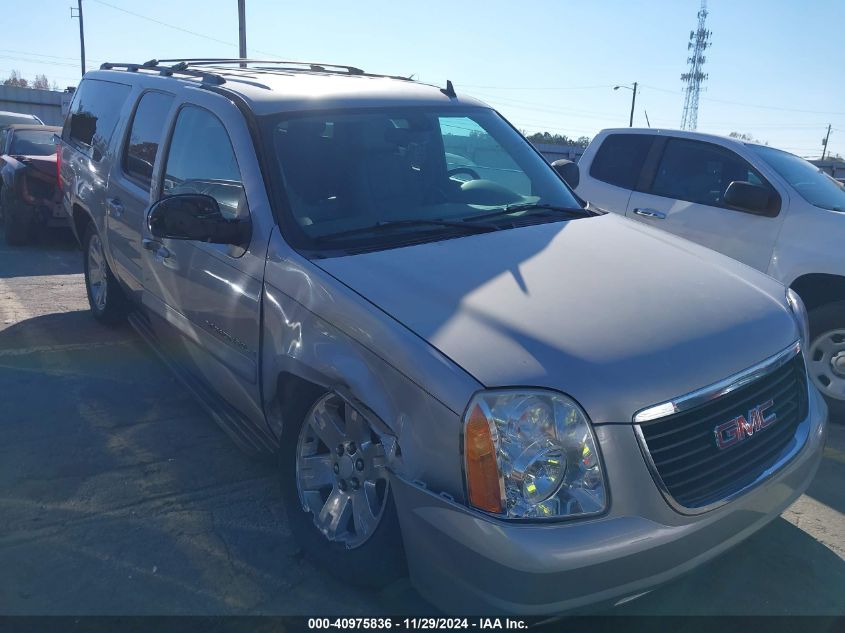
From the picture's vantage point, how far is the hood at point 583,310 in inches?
89.7

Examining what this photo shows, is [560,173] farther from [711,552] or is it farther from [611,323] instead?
[711,552]

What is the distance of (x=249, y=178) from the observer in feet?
11.0

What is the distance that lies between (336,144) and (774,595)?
8.93ft

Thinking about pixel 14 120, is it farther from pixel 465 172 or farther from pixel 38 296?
pixel 465 172

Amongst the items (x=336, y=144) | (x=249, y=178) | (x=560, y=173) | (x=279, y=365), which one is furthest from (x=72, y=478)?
(x=560, y=173)

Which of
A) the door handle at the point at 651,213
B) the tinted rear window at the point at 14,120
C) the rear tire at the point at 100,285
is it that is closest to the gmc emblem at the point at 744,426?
the door handle at the point at 651,213

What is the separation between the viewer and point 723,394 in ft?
7.96

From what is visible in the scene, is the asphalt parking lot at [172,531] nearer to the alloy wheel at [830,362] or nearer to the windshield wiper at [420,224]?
the alloy wheel at [830,362]

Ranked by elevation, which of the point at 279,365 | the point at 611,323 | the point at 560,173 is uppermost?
the point at 560,173

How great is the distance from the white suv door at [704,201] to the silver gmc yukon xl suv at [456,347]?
199 centimetres

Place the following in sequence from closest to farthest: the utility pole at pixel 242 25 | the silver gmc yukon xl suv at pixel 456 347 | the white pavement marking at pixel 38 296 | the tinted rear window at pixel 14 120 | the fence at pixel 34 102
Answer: the silver gmc yukon xl suv at pixel 456 347, the white pavement marking at pixel 38 296, the tinted rear window at pixel 14 120, the utility pole at pixel 242 25, the fence at pixel 34 102

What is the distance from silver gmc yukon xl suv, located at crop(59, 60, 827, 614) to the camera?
2.21 meters

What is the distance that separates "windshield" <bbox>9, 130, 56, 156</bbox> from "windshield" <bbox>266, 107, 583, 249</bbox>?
30.6ft

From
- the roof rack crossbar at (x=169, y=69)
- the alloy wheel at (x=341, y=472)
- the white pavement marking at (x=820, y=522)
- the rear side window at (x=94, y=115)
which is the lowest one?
the white pavement marking at (x=820, y=522)
